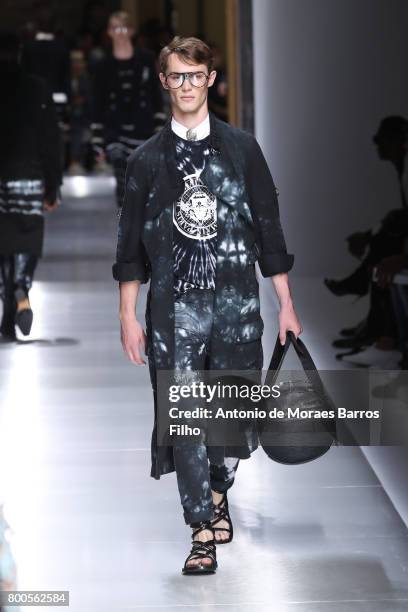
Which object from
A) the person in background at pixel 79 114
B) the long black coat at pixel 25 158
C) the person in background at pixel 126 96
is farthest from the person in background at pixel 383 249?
the person in background at pixel 79 114

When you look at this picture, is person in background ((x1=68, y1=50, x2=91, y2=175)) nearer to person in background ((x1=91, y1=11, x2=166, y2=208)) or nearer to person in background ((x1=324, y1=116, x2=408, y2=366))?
person in background ((x1=91, y1=11, x2=166, y2=208))

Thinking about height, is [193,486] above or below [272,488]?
above

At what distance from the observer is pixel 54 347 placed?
7875 millimetres

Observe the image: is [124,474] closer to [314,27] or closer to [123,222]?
[123,222]

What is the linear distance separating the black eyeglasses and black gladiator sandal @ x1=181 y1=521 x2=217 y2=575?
1108mm

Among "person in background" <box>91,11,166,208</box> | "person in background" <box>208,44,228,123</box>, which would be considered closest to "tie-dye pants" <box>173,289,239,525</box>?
"person in background" <box>91,11,166,208</box>

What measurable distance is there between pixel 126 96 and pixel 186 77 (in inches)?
269

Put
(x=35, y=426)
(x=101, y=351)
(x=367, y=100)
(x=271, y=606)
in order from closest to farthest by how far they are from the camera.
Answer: (x=271, y=606)
(x=35, y=426)
(x=101, y=351)
(x=367, y=100)

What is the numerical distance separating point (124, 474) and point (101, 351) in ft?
8.58

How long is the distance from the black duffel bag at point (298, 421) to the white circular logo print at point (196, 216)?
34 centimetres

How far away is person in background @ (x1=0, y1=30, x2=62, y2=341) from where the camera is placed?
7684 millimetres

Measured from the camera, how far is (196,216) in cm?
390

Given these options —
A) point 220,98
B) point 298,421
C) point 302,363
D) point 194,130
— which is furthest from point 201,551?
point 220,98

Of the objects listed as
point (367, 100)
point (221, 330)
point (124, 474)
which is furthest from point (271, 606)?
point (367, 100)
